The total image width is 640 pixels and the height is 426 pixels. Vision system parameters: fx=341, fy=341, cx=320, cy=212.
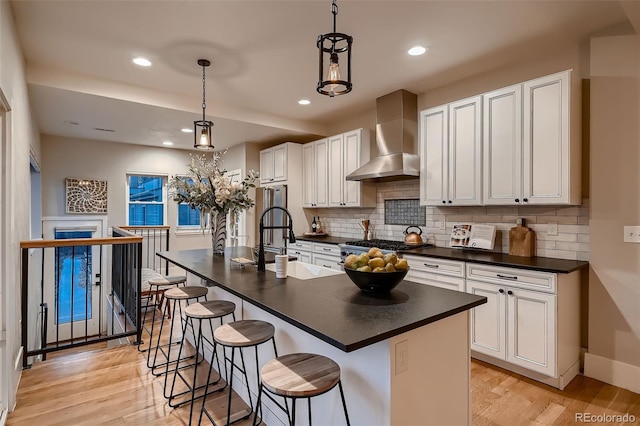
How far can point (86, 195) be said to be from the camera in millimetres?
5703

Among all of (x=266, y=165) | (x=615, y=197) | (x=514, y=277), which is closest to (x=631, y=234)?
(x=615, y=197)

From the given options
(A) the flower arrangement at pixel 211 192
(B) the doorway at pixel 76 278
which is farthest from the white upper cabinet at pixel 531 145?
(B) the doorway at pixel 76 278

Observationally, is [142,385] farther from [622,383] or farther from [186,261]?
[622,383]

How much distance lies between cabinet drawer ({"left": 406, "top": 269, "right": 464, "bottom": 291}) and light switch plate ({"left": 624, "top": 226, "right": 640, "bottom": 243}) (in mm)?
1205

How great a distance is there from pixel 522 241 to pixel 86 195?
6333 millimetres

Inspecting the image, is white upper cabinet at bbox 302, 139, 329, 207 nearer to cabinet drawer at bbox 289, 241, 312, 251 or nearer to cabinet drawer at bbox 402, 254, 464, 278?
cabinet drawer at bbox 289, 241, 312, 251

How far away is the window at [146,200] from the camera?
6285 mm

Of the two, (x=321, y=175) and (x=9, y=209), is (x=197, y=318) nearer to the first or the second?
(x=9, y=209)

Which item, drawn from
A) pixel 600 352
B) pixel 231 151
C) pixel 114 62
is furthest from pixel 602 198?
pixel 231 151

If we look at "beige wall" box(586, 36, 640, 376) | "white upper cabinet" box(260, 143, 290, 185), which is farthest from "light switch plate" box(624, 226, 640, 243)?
"white upper cabinet" box(260, 143, 290, 185)

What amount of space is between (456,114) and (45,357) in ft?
14.8

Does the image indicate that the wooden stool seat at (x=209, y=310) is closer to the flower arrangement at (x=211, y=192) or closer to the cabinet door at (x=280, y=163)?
the flower arrangement at (x=211, y=192)

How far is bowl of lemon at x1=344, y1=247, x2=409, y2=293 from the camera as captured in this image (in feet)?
5.52

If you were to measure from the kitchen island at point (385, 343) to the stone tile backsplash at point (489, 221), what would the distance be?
1776 millimetres
